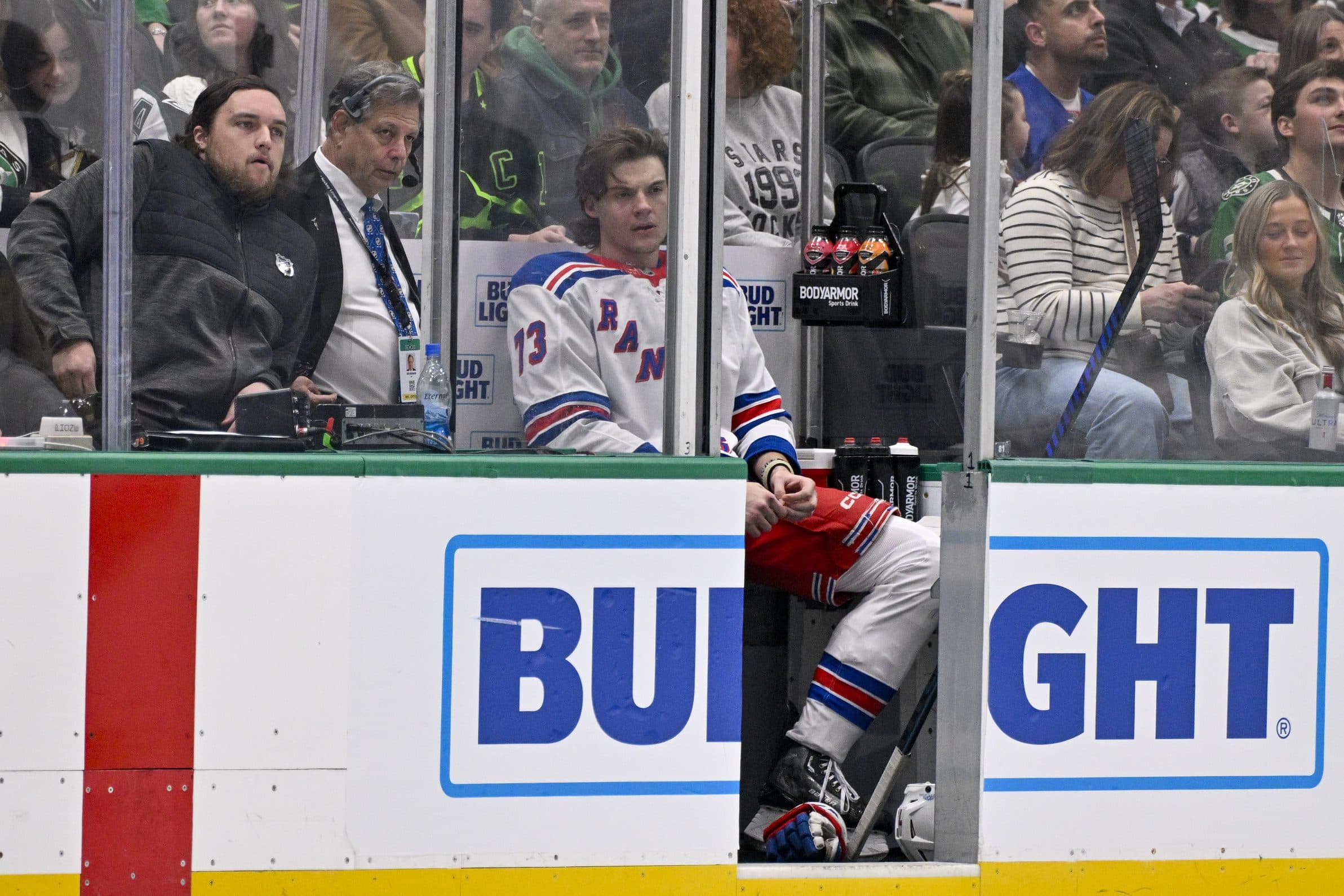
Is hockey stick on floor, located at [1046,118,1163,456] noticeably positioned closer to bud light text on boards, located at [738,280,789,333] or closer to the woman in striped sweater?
the woman in striped sweater

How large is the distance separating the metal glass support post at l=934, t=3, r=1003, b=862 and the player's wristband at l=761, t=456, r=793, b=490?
0.54 metres

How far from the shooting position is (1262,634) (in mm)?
3207

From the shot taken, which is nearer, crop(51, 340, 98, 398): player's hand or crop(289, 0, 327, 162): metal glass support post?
crop(51, 340, 98, 398): player's hand

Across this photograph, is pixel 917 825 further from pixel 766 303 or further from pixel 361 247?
pixel 361 247

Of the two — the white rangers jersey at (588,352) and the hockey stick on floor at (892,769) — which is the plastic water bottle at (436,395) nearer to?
the white rangers jersey at (588,352)

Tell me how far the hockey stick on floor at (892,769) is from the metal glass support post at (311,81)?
75.9 inches

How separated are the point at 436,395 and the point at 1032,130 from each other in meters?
1.46

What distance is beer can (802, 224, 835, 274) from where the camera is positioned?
174 inches

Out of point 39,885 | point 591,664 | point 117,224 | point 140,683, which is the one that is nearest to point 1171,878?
point 591,664

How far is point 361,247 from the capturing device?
3574 millimetres

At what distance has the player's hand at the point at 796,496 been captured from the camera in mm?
3523

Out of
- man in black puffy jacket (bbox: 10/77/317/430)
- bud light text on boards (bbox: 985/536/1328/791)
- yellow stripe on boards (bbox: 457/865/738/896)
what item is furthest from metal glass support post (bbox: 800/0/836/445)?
yellow stripe on boards (bbox: 457/865/738/896)

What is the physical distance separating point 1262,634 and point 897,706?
95 centimetres

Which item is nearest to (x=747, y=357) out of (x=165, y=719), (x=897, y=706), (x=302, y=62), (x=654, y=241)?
(x=654, y=241)
